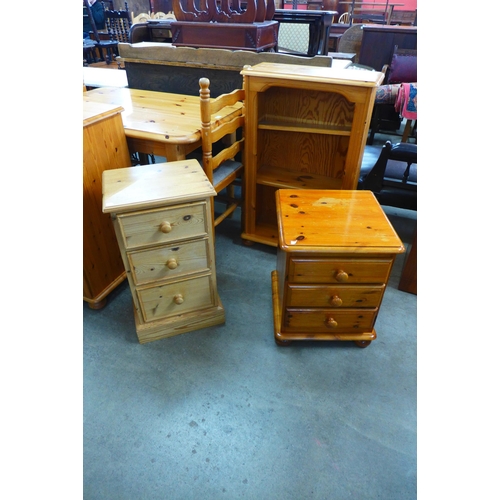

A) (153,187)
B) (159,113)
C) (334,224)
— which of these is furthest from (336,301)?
(159,113)

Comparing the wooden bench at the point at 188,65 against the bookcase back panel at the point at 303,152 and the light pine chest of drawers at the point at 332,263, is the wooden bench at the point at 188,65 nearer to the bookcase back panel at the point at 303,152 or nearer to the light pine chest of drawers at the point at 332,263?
the bookcase back panel at the point at 303,152

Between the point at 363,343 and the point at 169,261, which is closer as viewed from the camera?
the point at 169,261

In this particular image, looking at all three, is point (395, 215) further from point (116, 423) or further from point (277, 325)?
point (116, 423)

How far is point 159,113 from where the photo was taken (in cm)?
188

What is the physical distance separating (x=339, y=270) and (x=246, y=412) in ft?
2.25

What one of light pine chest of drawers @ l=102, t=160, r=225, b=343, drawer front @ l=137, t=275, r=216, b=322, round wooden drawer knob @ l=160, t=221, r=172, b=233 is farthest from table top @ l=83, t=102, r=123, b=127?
drawer front @ l=137, t=275, r=216, b=322

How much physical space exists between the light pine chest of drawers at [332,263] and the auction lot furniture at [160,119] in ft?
1.83

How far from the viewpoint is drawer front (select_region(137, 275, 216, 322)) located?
4.73 feet

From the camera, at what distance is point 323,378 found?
1.41 m

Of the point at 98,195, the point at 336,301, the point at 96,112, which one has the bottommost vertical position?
the point at 336,301

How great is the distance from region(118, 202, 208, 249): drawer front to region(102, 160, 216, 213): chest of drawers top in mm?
37

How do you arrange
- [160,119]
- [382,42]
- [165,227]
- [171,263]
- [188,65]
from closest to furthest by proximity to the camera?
1. [165,227]
2. [171,263]
3. [160,119]
4. [188,65]
5. [382,42]

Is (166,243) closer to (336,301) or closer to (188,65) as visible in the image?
(336,301)

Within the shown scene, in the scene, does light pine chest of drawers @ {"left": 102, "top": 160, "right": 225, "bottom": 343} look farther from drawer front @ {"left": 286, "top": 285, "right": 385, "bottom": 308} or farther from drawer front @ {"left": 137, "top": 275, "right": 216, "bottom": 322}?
drawer front @ {"left": 286, "top": 285, "right": 385, "bottom": 308}
